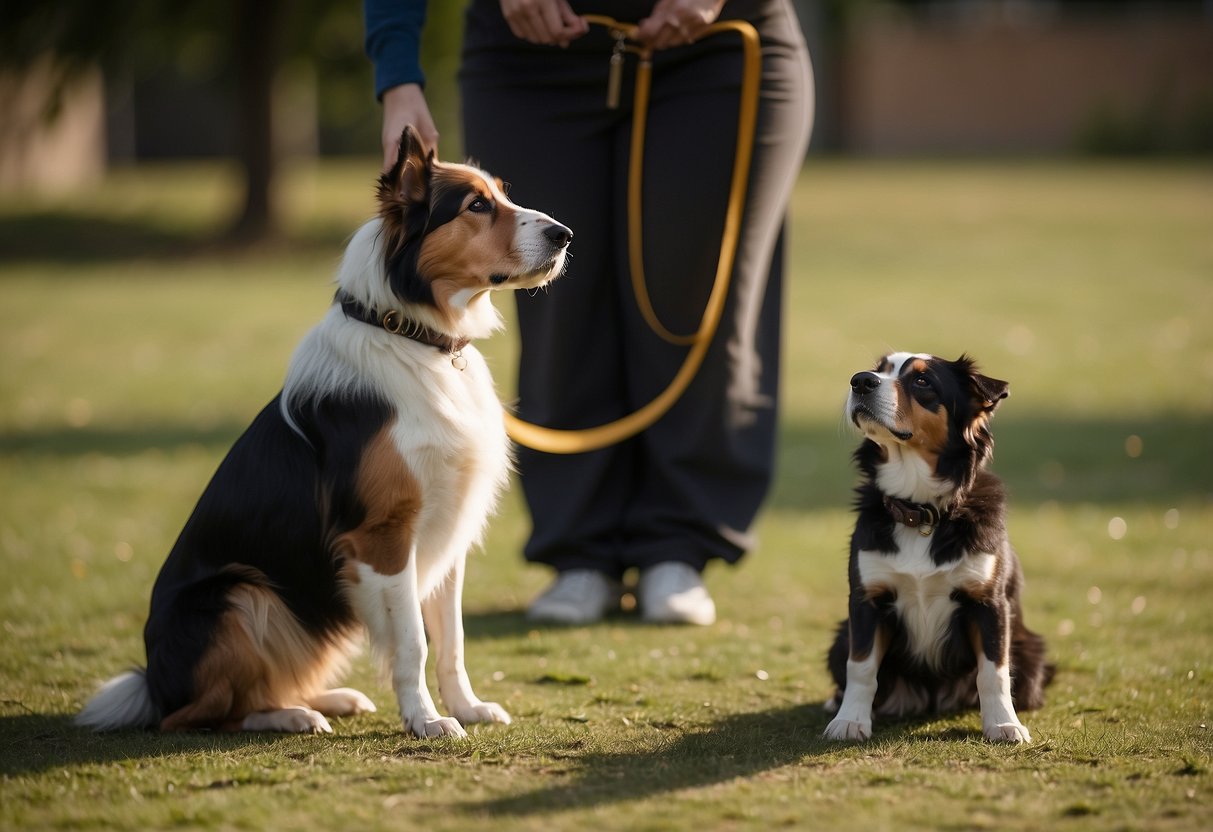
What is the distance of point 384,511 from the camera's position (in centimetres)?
358

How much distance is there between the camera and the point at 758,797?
3125mm

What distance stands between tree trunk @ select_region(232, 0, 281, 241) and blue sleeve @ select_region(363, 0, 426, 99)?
13.0 meters

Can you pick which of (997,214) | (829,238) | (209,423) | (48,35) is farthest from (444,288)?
(997,214)

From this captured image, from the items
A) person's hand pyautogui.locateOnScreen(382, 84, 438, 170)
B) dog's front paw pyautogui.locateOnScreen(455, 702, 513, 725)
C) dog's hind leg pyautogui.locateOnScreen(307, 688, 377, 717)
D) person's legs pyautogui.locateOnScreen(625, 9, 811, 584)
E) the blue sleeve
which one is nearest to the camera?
dog's front paw pyautogui.locateOnScreen(455, 702, 513, 725)

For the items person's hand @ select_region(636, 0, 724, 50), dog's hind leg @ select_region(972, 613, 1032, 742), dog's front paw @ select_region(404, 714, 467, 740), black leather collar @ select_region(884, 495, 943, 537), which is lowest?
dog's front paw @ select_region(404, 714, 467, 740)

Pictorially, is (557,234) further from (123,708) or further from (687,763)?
(123,708)

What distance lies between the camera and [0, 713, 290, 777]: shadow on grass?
343cm

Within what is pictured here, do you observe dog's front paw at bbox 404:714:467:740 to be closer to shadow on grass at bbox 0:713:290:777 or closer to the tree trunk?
shadow on grass at bbox 0:713:290:777

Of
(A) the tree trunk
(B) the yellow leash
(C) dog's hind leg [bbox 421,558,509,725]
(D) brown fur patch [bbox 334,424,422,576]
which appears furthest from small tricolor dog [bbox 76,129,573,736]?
(A) the tree trunk

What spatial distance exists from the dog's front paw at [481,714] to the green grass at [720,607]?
0.06 metres

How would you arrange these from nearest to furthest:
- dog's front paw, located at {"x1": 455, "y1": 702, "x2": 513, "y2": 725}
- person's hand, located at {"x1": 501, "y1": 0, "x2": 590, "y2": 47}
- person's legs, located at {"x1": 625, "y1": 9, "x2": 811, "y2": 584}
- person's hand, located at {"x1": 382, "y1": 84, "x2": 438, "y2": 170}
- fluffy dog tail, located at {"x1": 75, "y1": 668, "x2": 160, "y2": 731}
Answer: fluffy dog tail, located at {"x1": 75, "y1": 668, "x2": 160, "y2": 731} < dog's front paw, located at {"x1": 455, "y1": 702, "x2": 513, "y2": 725} < person's hand, located at {"x1": 382, "y1": 84, "x2": 438, "y2": 170} < person's hand, located at {"x1": 501, "y1": 0, "x2": 590, "y2": 47} < person's legs, located at {"x1": 625, "y1": 9, "x2": 811, "y2": 584}

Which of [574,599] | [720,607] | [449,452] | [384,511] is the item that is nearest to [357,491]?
[384,511]

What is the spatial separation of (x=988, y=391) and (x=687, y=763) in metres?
1.26

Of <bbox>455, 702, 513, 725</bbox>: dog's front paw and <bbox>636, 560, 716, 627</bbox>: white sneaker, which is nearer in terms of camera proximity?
<bbox>455, 702, 513, 725</bbox>: dog's front paw
